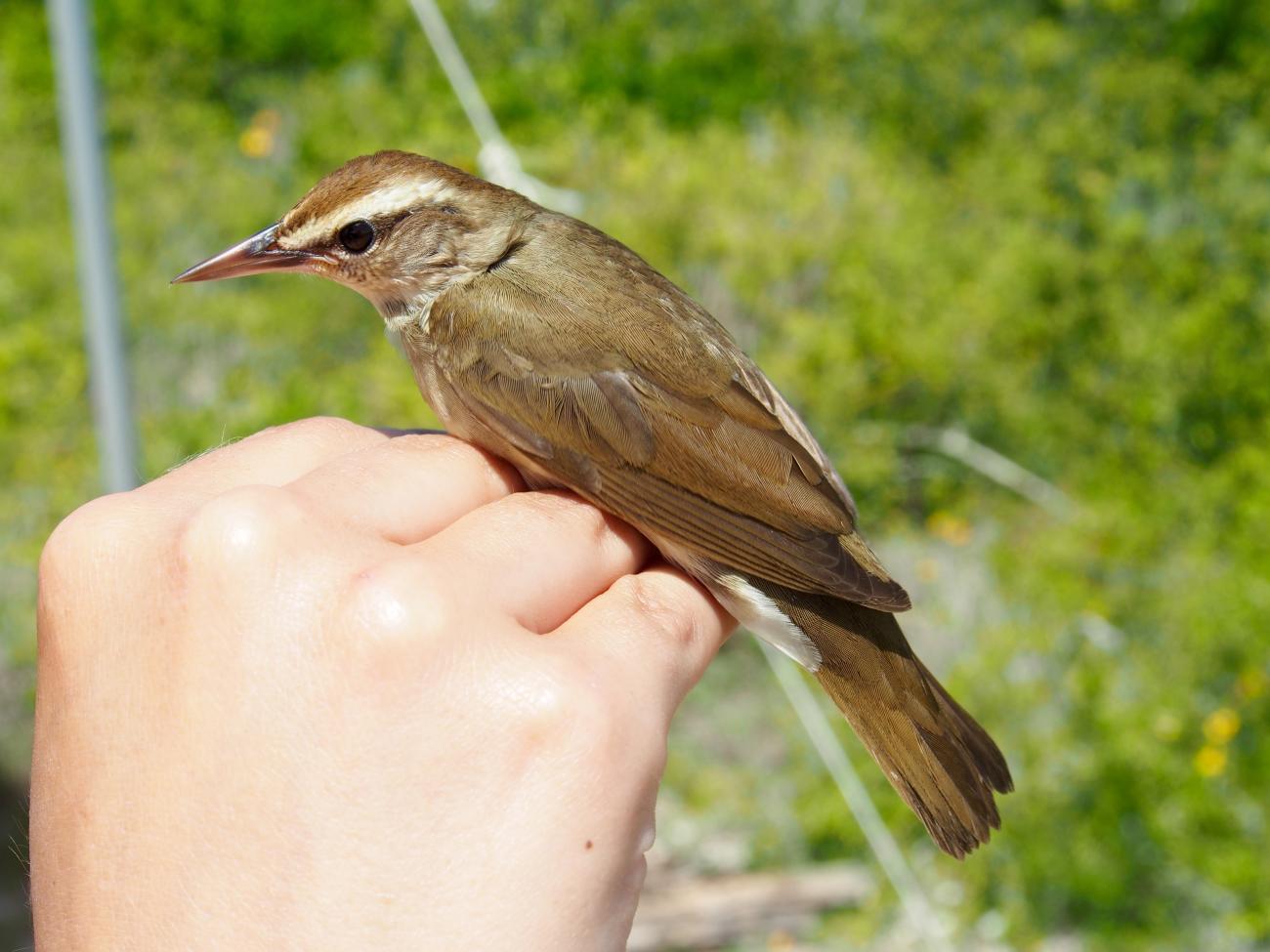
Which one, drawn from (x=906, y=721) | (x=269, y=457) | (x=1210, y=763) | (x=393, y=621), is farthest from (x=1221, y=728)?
(x=393, y=621)

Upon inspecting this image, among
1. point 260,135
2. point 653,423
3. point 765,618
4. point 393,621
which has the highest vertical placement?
point 393,621

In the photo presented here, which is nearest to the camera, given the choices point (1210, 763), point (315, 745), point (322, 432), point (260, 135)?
point (315, 745)

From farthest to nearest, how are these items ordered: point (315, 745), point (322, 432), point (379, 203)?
point (379, 203) → point (322, 432) → point (315, 745)

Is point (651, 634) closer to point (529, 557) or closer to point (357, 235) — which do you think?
point (529, 557)

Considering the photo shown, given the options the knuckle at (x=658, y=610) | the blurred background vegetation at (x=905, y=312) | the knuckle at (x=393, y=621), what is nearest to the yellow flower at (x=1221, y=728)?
the blurred background vegetation at (x=905, y=312)

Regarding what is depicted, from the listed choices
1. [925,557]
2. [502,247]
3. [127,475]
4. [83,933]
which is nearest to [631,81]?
[925,557]

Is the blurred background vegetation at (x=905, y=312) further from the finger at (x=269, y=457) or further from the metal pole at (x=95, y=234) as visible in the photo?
the finger at (x=269, y=457)
